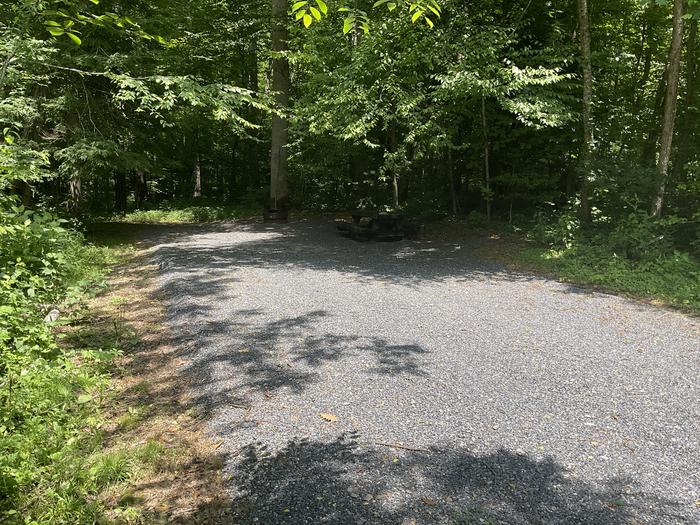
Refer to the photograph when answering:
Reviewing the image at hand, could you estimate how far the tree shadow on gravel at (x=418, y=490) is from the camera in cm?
240

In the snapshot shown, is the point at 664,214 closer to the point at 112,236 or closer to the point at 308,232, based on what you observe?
the point at 308,232

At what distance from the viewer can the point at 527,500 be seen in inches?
99.2

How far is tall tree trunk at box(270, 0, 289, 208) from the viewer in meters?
15.6

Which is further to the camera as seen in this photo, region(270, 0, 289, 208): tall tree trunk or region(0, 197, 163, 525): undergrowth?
region(270, 0, 289, 208): tall tree trunk

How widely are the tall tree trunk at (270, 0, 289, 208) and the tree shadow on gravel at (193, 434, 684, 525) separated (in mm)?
14237

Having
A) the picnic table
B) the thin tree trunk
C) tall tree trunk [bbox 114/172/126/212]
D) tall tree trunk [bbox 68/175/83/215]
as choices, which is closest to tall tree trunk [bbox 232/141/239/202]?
tall tree trunk [bbox 114/172/126/212]

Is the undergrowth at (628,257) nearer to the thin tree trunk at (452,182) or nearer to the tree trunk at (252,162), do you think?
the thin tree trunk at (452,182)

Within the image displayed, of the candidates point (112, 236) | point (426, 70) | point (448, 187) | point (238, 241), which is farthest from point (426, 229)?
point (112, 236)

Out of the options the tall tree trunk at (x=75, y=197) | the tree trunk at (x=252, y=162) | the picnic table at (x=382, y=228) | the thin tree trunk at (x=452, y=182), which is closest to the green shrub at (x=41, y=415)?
the picnic table at (x=382, y=228)

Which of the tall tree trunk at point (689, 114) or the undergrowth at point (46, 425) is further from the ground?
the tall tree trunk at point (689, 114)

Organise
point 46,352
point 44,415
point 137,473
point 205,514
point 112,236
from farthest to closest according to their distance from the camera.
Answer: point 112,236 < point 46,352 < point 44,415 < point 137,473 < point 205,514

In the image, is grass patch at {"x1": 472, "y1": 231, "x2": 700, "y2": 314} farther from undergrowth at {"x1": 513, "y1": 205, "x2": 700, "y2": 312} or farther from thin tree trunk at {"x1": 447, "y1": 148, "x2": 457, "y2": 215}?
thin tree trunk at {"x1": 447, "y1": 148, "x2": 457, "y2": 215}

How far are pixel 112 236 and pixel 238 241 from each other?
3554mm

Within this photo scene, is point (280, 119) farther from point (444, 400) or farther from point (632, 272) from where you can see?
point (444, 400)
